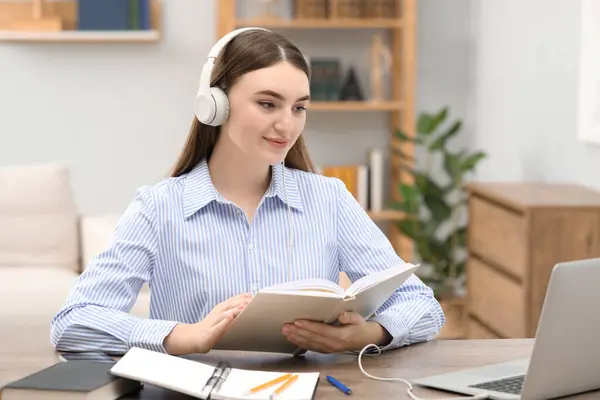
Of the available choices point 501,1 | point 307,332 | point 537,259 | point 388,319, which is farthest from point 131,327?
point 501,1

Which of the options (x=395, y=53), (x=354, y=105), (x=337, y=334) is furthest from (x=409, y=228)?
(x=337, y=334)

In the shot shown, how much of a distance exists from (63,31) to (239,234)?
392 centimetres

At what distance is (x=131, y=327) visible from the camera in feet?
5.86

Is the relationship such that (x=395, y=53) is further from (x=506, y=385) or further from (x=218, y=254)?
(x=506, y=385)

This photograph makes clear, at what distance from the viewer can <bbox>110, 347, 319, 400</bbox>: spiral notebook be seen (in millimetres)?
1479

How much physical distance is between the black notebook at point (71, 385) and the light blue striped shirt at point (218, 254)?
26 centimetres

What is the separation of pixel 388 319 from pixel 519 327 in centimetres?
209

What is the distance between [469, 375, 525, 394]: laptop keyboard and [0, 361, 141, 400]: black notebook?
1.71ft

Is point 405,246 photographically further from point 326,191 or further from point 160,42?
point 326,191

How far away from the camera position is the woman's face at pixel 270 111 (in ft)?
6.12

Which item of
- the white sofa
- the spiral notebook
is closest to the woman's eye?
the spiral notebook

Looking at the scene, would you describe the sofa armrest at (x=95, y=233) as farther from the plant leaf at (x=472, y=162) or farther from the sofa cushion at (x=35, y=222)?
the plant leaf at (x=472, y=162)

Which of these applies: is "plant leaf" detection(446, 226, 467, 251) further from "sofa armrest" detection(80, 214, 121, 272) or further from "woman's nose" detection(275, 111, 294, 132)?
"woman's nose" detection(275, 111, 294, 132)

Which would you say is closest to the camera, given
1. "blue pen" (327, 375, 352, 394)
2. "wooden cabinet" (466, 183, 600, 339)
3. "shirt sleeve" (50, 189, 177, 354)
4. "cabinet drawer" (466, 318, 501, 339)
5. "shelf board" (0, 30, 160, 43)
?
"blue pen" (327, 375, 352, 394)
